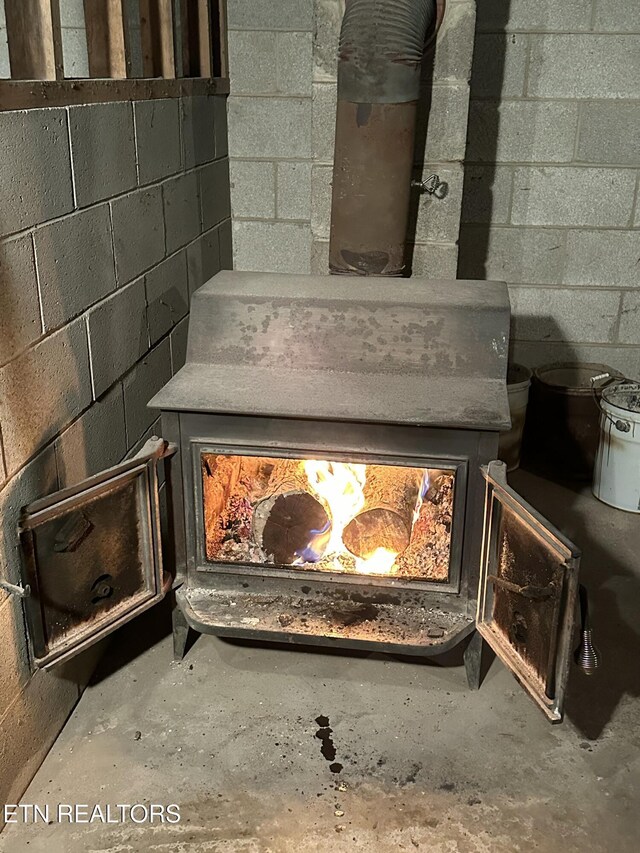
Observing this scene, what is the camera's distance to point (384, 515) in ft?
7.36

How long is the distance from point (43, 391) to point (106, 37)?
1138 mm

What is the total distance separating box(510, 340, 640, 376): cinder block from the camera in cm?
374

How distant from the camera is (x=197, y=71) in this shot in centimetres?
322

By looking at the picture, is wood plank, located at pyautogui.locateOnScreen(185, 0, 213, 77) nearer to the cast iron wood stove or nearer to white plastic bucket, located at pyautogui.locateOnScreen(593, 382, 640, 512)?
the cast iron wood stove

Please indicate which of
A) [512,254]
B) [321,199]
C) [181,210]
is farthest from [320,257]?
[512,254]

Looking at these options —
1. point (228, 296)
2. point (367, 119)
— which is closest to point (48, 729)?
point (228, 296)

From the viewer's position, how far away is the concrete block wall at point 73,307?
178 cm

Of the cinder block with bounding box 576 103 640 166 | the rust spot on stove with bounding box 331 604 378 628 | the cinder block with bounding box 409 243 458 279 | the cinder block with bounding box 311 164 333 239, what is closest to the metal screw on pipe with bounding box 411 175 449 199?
the cinder block with bounding box 409 243 458 279

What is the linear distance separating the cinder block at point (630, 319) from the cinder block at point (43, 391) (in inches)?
98.5

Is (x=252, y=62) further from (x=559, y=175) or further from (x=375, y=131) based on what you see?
(x=559, y=175)

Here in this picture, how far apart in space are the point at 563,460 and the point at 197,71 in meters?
2.23

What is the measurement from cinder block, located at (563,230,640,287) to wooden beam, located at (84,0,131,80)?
2.06 m

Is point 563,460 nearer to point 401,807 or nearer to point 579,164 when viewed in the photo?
point 579,164

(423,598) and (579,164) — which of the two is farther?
(579,164)
